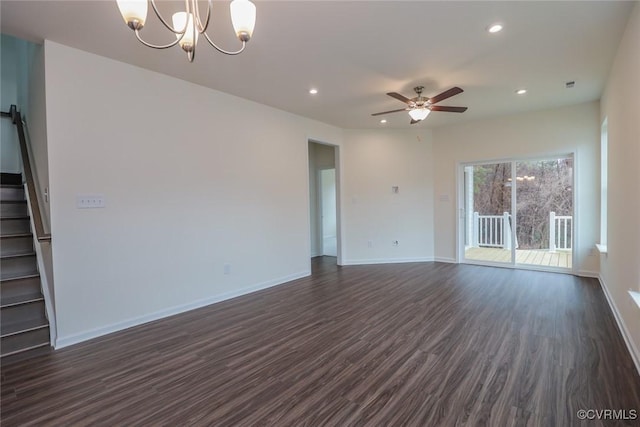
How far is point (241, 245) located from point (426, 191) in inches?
161

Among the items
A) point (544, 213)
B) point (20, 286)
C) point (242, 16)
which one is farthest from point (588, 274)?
point (20, 286)

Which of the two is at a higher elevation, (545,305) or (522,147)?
(522,147)

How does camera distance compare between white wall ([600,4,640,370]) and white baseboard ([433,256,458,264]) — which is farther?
white baseboard ([433,256,458,264])

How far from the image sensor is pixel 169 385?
221cm

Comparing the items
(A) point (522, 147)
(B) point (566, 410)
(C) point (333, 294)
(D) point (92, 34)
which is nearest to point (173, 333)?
(C) point (333, 294)

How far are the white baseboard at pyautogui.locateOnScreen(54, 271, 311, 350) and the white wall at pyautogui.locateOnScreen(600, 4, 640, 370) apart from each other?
4.05m

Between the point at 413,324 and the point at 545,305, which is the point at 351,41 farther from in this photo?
the point at 545,305

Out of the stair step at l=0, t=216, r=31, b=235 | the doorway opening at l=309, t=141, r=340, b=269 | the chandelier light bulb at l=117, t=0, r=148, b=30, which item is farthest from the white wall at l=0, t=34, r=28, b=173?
the doorway opening at l=309, t=141, r=340, b=269

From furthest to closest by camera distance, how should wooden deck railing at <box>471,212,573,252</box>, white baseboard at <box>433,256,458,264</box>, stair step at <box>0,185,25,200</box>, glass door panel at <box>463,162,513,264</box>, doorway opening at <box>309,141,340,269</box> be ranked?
1. doorway opening at <box>309,141,340,269</box>
2. white baseboard at <box>433,256,458,264</box>
3. glass door panel at <box>463,162,513,264</box>
4. wooden deck railing at <box>471,212,573,252</box>
5. stair step at <box>0,185,25,200</box>

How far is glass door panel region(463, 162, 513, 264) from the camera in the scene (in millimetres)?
5820

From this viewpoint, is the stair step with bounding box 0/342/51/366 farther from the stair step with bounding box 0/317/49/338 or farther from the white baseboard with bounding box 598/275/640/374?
the white baseboard with bounding box 598/275/640/374

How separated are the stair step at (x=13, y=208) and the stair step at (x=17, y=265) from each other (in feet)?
2.49

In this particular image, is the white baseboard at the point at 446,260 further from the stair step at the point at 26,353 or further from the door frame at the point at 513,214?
the stair step at the point at 26,353

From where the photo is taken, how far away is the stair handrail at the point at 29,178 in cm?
279
